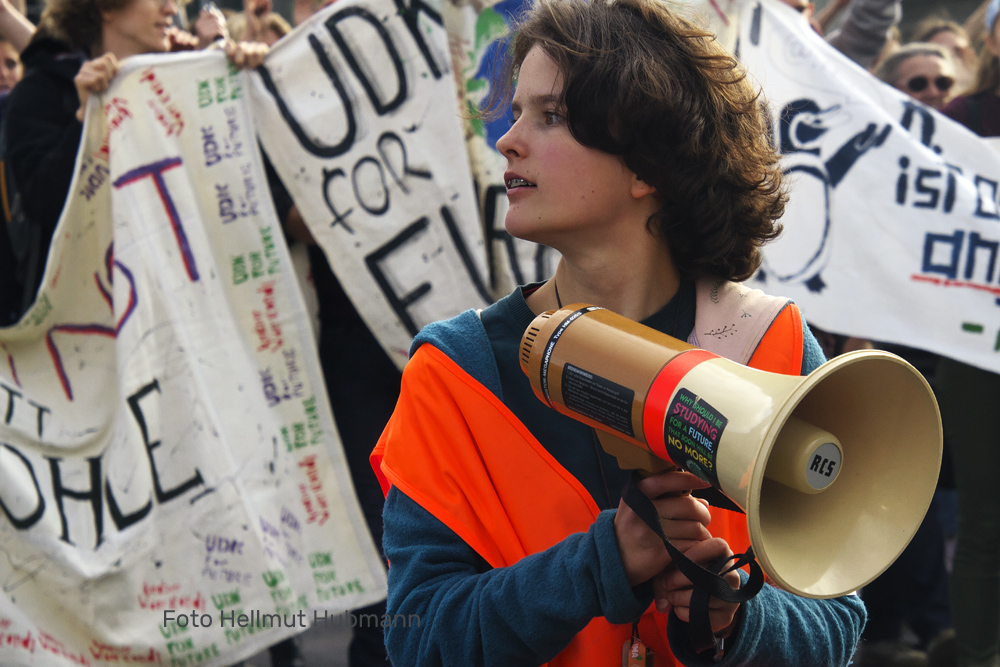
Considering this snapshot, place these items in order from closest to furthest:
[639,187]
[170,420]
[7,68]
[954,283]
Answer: [639,187]
[170,420]
[954,283]
[7,68]

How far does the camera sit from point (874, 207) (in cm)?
313

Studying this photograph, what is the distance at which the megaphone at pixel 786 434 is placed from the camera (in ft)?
3.25

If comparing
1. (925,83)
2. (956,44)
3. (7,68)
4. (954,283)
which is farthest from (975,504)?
(7,68)

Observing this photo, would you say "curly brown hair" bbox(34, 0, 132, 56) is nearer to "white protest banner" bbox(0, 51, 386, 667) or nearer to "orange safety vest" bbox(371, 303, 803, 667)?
"white protest banner" bbox(0, 51, 386, 667)

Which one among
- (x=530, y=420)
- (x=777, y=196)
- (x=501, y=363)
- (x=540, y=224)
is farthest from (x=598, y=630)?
(x=777, y=196)

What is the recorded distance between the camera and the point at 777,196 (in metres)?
1.53

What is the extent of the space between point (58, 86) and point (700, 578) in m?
A: 2.92

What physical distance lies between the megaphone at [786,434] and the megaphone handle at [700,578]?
61 mm

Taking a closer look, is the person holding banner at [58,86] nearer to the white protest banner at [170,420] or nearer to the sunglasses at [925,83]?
the white protest banner at [170,420]

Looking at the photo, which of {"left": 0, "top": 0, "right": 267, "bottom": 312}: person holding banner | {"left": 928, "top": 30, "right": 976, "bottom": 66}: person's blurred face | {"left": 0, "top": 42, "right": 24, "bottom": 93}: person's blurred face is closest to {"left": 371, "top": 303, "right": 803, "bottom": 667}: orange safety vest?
{"left": 0, "top": 0, "right": 267, "bottom": 312}: person holding banner

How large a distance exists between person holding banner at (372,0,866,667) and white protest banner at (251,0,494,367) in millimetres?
1595

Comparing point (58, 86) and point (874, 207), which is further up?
point (58, 86)

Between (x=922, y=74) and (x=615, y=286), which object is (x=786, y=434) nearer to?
(x=615, y=286)

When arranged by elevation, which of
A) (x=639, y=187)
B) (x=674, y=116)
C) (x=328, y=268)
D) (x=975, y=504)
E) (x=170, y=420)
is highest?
(x=674, y=116)
